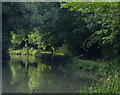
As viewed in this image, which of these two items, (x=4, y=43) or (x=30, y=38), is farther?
(x=30, y=38)

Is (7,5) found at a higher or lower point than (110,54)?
higher

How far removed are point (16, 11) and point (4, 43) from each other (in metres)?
2.27

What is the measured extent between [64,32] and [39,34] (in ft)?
11.3

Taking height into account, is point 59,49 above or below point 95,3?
below

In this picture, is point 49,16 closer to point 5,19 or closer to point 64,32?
point 64,32

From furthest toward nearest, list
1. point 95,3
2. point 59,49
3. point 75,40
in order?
point 59,49 < point 75,40 < point 95,3

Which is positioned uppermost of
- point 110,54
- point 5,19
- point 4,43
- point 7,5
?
point 7,5

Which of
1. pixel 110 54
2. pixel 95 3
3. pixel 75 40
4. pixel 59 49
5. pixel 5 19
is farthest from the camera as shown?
pixel 59 49

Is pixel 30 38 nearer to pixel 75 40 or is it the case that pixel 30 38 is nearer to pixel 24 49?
pixel 24 49

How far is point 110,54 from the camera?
18641 millimetres

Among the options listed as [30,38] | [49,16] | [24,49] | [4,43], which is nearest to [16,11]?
[4,43]

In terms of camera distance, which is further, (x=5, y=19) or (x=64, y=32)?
(x=64, y=32)

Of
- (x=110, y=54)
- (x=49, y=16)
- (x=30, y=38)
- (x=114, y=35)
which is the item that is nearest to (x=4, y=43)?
(x=30, y=38)

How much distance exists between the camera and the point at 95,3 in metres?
9.62
